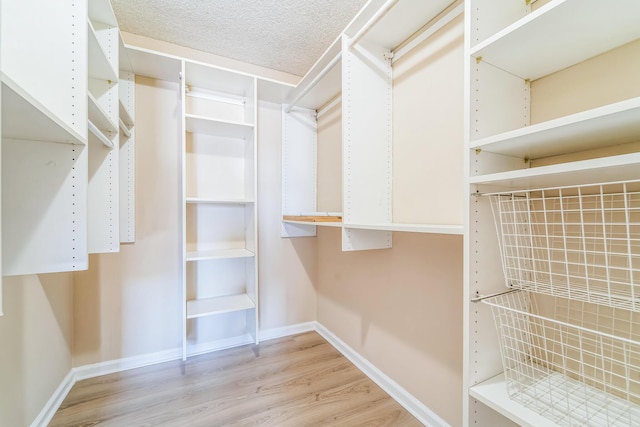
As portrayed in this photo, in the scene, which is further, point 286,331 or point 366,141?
point 286,331

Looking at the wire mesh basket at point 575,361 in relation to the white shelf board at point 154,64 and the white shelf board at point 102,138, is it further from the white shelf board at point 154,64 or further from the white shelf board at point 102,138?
the white shelf board at point 154,64

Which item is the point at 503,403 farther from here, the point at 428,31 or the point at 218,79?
the point at 218,79

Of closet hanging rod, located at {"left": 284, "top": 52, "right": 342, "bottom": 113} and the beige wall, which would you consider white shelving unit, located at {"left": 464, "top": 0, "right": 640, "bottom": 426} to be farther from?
closet hanging rod, located at {"left": 284, "top": 52, "right": 342, "bottom": 113}

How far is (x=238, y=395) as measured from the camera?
68.0 inches

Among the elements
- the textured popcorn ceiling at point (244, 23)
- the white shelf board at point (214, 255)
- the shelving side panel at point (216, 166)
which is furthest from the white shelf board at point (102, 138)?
the textured popcorn ceiling at point (244, 23)

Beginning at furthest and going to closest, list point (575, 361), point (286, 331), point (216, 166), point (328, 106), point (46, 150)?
point (286, 331)
point (328, 106)
point (216, 166)
point (46, 150)
point (575, 361)

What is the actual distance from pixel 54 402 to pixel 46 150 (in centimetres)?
161

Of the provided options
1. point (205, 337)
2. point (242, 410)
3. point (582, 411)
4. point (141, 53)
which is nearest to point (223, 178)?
point (141, 53)

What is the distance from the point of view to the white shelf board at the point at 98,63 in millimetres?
1258

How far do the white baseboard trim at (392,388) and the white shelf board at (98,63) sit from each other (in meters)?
2.42

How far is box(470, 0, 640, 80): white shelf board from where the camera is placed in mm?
684

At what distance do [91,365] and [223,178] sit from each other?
168 centimetres

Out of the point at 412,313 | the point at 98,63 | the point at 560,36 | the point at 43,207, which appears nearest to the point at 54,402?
the point at 43,207

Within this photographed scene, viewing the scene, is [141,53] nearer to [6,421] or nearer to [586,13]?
[6,421]
